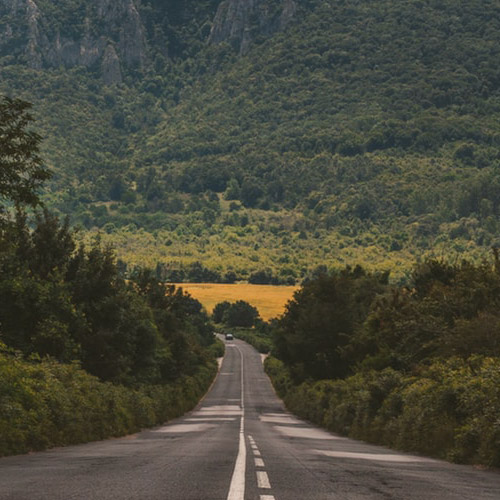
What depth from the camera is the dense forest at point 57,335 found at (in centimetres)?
2814

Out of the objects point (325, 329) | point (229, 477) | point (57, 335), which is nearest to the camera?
point (229, 477)

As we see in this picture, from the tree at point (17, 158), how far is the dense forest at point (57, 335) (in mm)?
38

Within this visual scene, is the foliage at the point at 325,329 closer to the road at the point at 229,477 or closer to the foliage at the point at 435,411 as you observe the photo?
the foliage at the point at 435,411

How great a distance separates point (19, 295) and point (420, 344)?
22512mm

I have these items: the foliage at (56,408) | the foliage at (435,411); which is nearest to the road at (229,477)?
the foliage at (56,408)

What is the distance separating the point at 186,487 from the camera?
14625mm

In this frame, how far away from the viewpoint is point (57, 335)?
43250 mm

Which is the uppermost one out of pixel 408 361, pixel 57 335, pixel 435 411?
pixel 57 335

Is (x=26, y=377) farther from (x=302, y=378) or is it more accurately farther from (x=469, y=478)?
(x=302, y=378)

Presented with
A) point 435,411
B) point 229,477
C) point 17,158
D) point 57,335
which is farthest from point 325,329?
point 229,477

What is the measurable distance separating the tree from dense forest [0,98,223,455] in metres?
0.04

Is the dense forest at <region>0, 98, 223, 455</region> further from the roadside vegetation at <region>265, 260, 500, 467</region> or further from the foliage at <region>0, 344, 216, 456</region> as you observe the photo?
the roadside vegetation at <region>265, 260, 500, 467</region>

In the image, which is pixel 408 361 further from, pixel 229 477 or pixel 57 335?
pixel 229 477

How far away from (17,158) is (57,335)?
13.2m
